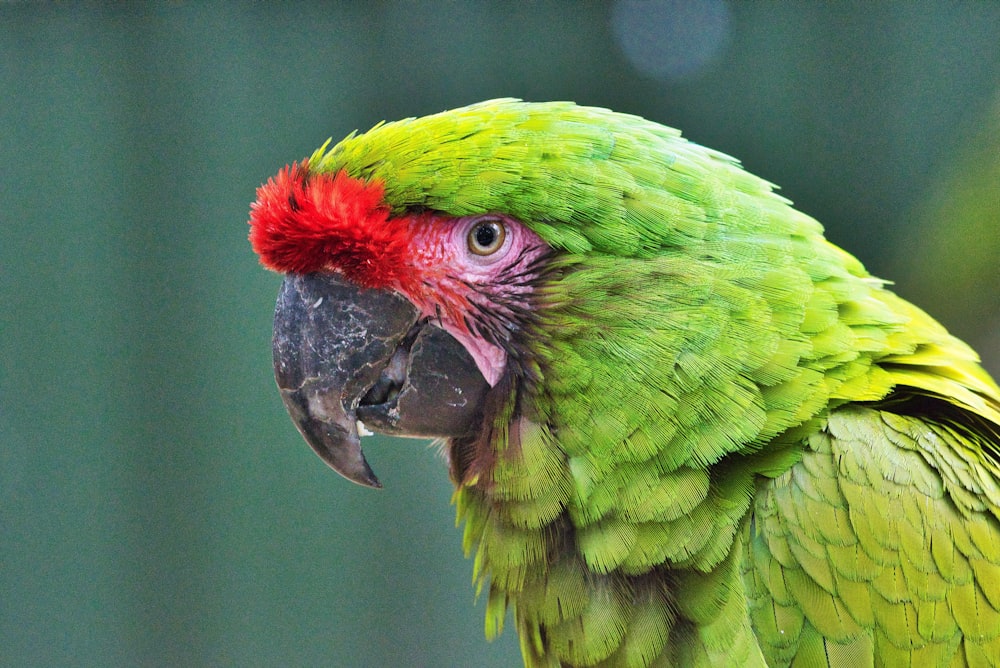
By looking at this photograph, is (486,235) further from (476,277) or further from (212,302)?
(212,302)

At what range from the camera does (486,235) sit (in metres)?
1.41

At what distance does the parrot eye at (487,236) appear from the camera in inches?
55.1

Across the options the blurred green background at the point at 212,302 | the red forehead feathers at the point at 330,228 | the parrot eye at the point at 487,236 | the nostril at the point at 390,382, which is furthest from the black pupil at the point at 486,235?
the blurred green background at the point at 212,302

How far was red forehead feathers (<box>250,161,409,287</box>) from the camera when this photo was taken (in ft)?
4.63

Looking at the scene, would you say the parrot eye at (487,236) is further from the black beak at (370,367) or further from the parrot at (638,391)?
the black beak at (370,367)

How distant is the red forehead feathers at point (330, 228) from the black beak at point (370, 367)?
1.7 inches

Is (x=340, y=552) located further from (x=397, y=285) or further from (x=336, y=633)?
(x=397, y=285)

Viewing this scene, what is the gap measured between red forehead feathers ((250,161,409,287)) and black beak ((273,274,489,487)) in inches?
1.7

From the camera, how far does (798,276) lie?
4.55ft

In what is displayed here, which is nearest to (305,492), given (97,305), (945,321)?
(97,305)

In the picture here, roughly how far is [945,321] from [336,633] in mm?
2865

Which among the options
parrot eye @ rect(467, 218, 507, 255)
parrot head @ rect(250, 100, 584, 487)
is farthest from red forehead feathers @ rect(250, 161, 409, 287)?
parrot eye @ rect(467, 218, 507, 255)

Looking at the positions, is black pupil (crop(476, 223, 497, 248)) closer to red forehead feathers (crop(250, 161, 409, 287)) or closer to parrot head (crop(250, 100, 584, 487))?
parrot head (crop(250, 100, 584, 487))

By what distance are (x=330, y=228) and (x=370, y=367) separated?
0.24m
